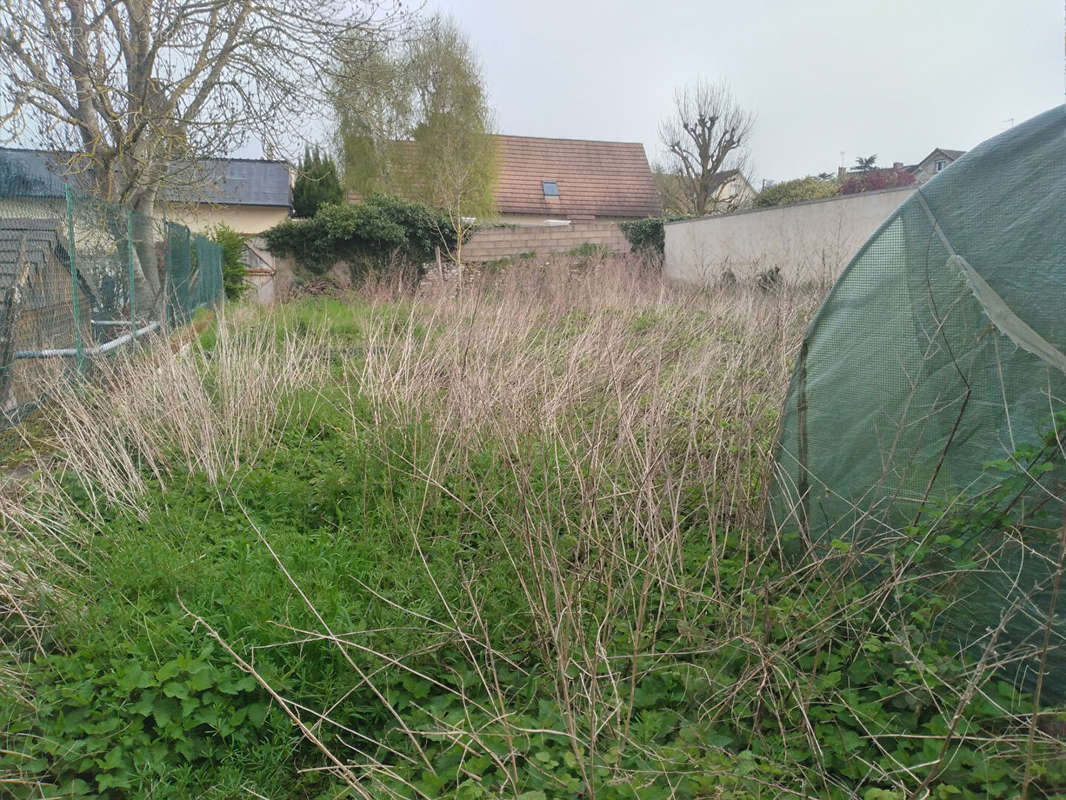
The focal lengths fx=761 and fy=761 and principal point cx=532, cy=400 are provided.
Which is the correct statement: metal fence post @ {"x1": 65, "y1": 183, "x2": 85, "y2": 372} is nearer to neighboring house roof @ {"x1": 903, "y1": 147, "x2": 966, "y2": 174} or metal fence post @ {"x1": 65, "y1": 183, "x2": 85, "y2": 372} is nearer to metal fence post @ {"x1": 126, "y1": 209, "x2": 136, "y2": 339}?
metal fence post @ {"x1": 126, "y1": 209, "x2": 136, "y2": 339}

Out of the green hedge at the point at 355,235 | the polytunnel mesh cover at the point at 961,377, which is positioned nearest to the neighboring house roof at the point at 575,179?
the green hedge at the point at 355,235

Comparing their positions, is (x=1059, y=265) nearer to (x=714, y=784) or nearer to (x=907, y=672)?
(x=907, y=672)

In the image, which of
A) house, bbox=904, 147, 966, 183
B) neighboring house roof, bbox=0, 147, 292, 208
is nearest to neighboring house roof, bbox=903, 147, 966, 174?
house, bbox=904, 147, 966, 183

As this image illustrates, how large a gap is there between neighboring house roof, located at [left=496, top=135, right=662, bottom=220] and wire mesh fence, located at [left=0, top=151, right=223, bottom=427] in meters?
24.1

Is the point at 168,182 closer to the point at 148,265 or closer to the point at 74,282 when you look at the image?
the point at 148,265

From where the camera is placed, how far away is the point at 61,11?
28.7 ft

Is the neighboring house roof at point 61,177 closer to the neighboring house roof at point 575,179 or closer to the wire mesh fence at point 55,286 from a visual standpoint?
the wire mesh fence at point 55,286

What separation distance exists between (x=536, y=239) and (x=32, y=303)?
14.3 metres

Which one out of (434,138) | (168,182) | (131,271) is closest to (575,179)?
(434,138)

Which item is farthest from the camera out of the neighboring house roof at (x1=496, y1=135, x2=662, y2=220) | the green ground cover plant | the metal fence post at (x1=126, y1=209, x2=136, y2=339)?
the neighboring house roof at (x1=496, y1=135, x2=662, y2=220)

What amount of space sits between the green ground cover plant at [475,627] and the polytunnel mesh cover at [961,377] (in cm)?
15

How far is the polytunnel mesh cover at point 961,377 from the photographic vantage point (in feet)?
8.07

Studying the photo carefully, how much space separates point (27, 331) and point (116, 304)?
2.22 metres

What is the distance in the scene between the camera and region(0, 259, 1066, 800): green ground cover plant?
7.16 ft
